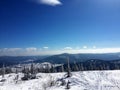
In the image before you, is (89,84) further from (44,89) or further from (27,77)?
(27,77)

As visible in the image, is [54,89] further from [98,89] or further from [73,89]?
[98,89]

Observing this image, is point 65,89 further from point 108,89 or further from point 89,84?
point 108,89

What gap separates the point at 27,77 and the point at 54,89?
3012 cm

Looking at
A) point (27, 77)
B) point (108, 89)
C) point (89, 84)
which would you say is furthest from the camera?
point (27, 77)

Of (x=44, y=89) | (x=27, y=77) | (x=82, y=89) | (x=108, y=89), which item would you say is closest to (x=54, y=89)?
(x=44, y=89)

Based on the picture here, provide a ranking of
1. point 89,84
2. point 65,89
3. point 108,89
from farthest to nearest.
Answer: point 89,84 < point 65,89 < point 108,89

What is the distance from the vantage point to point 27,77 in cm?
5975

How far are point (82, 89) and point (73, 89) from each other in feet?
6.08

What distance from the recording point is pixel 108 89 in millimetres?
29984

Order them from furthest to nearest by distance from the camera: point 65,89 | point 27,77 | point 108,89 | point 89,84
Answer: point 27,77
point 89,84
point 65,89
point 108,89

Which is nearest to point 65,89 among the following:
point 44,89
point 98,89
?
point 44,89

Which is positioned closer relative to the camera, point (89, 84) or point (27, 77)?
point (89, 84)

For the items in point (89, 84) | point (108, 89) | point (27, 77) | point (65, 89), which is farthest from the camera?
point (27, 77)

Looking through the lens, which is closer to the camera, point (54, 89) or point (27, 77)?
point (54, 89)
